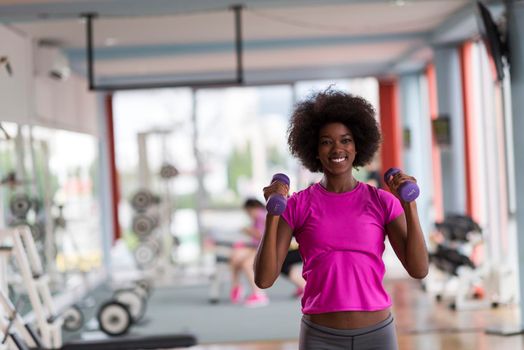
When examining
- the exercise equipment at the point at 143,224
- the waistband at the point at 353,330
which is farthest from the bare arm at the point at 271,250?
the exercise equipment at the point at 143,224

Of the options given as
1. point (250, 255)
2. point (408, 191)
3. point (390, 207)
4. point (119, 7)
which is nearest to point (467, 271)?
point (250, 255)

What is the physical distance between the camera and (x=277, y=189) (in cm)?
202

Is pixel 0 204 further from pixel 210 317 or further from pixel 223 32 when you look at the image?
pixel 223 32

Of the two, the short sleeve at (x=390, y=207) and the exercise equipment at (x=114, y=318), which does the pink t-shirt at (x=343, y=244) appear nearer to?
the short sleeve at (x=390, y=207)

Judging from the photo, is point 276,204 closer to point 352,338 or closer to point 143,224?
point 352,338

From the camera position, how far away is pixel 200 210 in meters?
11.3

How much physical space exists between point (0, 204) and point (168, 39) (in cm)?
299

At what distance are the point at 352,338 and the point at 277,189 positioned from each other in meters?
Result: 0.40

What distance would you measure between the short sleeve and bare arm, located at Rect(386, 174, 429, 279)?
0.01 metres

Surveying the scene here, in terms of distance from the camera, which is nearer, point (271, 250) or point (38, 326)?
point (271, 250)

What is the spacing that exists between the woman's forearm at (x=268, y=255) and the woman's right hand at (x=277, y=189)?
54mm

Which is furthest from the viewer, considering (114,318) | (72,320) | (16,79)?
(72,320)

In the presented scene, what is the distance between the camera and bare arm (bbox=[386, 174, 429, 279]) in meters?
2.01

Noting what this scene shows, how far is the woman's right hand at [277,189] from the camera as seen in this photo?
201 centimetres
